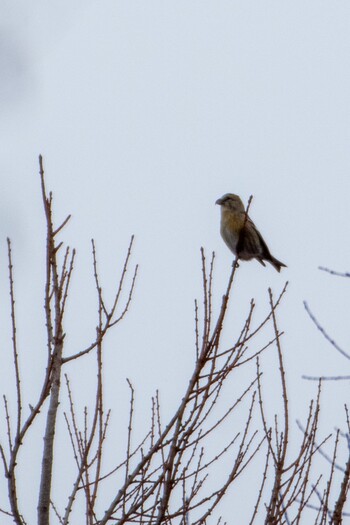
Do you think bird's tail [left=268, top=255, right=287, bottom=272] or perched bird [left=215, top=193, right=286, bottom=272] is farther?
bird's tail [left=268, top=255, right=287, bottom=272]

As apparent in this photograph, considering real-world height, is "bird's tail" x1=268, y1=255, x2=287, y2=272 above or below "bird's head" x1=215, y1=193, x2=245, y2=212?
below

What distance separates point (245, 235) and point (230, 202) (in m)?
0.54

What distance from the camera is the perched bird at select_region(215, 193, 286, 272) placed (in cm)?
881

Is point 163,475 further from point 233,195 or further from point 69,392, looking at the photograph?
point 233,195

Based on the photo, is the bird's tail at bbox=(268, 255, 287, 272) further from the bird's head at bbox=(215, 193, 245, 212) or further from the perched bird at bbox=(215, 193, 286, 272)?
the bird's head at bbox=(215, 193, 245, 212)

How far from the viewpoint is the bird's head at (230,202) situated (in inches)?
360

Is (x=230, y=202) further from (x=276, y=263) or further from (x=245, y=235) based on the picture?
(x=276, y=263)

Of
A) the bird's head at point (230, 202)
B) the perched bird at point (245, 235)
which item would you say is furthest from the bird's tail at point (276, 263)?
the bird's head at point (230, 202)

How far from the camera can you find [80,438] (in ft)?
11.6

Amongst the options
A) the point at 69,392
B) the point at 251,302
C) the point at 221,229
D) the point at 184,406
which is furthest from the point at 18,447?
the point at 221,229

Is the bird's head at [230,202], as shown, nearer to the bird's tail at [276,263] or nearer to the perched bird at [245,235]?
the perched bird at [245,235]

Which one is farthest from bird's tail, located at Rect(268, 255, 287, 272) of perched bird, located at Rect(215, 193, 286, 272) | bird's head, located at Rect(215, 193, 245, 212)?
bird's head, located at Rect(215, 193, 245, 212)

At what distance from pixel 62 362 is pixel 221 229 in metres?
6.05

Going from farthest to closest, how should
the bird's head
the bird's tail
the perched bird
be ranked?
the bird's head, the bird's tail, the perched bird
